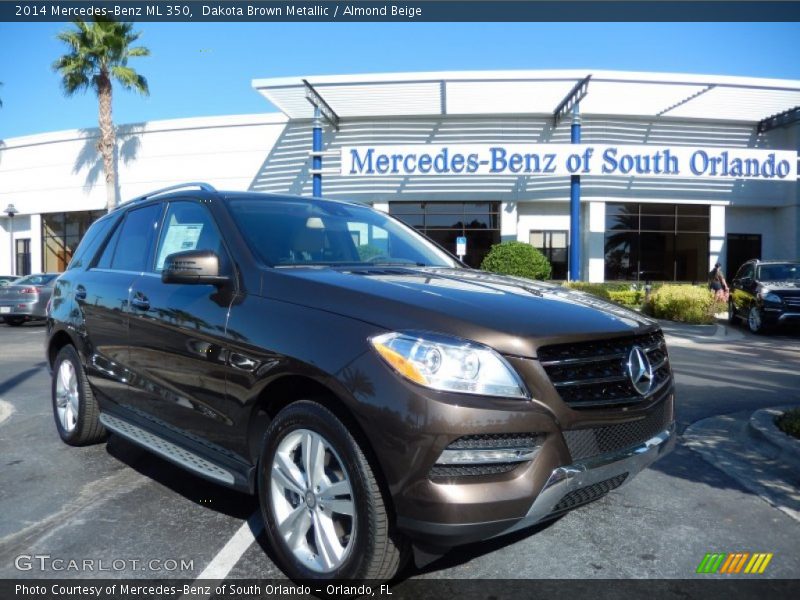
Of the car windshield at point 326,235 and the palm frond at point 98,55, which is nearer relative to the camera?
the car windshield at point 326,235

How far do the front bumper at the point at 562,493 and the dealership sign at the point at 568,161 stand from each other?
1958cm

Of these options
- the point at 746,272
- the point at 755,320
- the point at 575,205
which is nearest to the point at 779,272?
the point at 746,272

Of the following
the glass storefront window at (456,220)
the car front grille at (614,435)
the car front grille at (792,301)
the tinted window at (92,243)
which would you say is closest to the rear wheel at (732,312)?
the car front grille at (792,301)

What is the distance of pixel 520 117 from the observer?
23.9 metres

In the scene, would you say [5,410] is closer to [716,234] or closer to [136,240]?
[136,240]

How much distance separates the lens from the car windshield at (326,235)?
11.0 ft

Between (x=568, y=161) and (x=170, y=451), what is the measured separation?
65.3 feet

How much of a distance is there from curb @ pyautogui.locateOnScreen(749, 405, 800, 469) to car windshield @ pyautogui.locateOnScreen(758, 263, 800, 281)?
9961 mm

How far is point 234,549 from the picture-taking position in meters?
3.08

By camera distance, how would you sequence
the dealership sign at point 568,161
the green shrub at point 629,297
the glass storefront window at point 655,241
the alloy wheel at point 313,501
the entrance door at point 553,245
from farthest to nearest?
the entrance door at point 553,245, the glass storefront window at point 655,241, the dealership sign at point 568,161, the green shrub at point 629,297, the alloy wheel at point 313,501

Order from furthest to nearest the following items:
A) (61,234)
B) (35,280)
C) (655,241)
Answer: (61,234)
(655,241)
(35,280)

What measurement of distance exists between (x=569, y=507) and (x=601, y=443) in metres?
0.28

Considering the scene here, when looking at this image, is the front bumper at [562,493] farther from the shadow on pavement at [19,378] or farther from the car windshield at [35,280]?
the car windshield at [35,280]

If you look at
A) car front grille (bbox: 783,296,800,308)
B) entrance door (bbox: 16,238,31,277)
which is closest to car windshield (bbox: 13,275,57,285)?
entrance door (bbox: 16,238,31,277)
